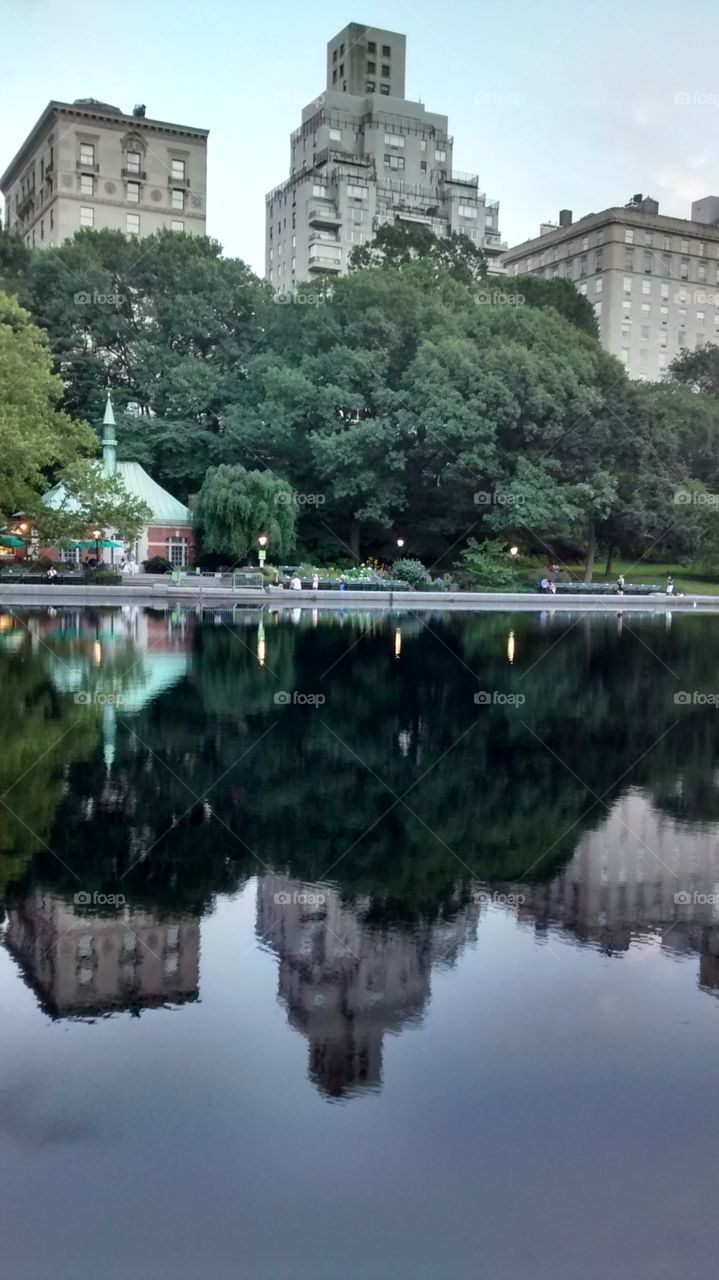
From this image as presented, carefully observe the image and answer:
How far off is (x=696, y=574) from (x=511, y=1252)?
2531 inches

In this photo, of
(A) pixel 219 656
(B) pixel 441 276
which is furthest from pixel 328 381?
(A) pixel 219 656

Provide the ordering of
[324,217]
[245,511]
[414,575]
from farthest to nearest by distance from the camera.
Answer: [324,217]
[414,575]
[245,511]

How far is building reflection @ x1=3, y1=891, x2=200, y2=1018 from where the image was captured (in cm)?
562

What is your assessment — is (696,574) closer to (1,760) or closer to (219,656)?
(219,656)

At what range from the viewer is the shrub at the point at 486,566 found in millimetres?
52938

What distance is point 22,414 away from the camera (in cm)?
4234

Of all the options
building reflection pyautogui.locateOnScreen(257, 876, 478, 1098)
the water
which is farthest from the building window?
building reflection pyautogui.locateOnScreen(257, 876, 478, 1098)
